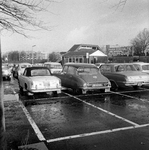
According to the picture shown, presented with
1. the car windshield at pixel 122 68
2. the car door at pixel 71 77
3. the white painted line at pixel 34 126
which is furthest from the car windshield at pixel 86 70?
the white painted line at pixel 34 126

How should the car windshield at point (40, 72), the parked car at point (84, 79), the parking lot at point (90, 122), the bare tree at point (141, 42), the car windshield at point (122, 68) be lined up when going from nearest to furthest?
1. the parking lot at point (90, 122)
2. the parked car at point (84, 79)
3. the car windshield at point (40, 72)
4. the car windshield at point (122, 68)
5. the bare tree at point (141, 42)

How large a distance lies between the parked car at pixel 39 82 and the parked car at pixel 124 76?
369 cm

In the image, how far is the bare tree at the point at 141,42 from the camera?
6322 centimetres

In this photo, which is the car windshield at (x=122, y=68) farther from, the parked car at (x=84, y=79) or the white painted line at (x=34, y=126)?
the white painted line at (x=34, y=126)

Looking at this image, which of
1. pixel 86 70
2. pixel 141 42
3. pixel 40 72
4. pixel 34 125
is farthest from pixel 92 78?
pixel 141 42

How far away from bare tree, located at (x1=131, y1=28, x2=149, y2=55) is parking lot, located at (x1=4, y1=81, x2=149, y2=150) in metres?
58.1

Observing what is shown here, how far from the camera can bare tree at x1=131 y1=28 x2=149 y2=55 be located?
2489 inches

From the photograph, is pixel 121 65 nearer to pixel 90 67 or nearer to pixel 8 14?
pixel 90 67

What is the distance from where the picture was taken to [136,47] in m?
64.8

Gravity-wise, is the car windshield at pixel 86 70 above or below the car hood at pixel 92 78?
above

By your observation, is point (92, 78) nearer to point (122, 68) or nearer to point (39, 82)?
point (122, 68)

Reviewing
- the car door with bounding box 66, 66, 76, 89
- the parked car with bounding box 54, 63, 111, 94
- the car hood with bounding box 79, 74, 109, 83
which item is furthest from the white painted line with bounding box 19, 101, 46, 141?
the car hood with bounding box 79, 74, 109, 83

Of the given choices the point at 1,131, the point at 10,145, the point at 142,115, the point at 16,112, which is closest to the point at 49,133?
the point at 10,145

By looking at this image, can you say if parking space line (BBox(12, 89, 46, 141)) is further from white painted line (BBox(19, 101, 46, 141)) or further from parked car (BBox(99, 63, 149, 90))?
parked car (BBox(99, 63, 149, 90))
